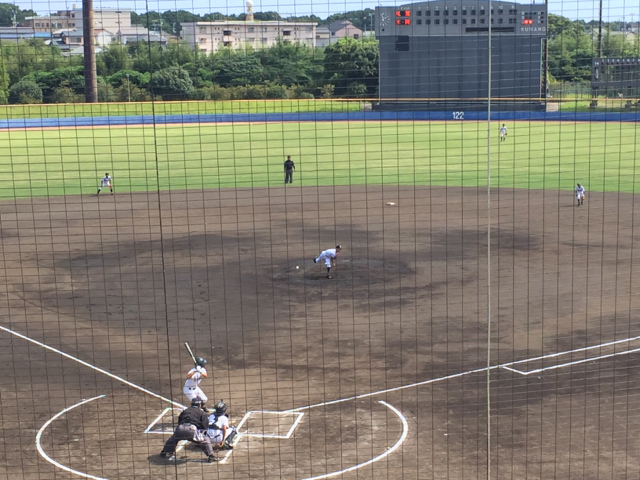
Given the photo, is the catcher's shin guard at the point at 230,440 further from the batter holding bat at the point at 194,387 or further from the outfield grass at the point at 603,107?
the outfield grass at the point at 603,107

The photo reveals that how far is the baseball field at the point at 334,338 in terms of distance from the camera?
34.4ft

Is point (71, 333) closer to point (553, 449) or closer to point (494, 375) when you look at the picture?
point (494, 375)

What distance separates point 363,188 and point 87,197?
10.2 m

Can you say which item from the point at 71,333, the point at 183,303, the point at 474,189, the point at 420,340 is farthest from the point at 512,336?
the point at 474,189

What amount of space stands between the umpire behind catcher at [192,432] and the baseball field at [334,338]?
19 cm

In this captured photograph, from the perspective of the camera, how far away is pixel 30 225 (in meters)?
25.7

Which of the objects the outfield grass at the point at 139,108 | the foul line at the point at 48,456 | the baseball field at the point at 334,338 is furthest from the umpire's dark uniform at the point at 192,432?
the outfield grass at the point at 139,108

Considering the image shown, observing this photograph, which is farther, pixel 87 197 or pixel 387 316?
pixel 87 197

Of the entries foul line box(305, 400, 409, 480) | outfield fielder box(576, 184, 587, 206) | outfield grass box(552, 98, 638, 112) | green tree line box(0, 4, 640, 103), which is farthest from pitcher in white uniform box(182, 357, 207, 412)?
outfield fielder box(576, 184, 587, 206)

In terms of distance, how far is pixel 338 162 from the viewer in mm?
35938

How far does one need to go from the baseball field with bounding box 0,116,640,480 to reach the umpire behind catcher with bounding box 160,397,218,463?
0.19m

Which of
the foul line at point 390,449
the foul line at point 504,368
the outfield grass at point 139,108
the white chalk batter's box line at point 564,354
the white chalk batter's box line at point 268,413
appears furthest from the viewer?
the outfield grass at point 139,108

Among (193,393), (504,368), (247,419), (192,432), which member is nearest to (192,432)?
(192,432)

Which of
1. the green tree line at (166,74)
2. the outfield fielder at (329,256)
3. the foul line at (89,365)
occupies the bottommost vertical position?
the foul line at (89,365)
